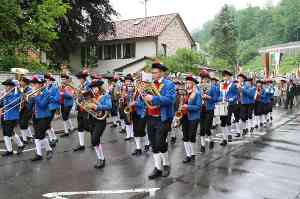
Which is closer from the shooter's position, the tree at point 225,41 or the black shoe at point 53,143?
the black shoe at point 53,143

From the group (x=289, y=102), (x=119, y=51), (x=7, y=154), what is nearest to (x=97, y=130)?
(x=7, y=154)

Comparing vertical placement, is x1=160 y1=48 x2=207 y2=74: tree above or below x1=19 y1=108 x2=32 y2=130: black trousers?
above

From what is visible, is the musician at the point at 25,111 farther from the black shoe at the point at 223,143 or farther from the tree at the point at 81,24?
the tree at the point at 81,24

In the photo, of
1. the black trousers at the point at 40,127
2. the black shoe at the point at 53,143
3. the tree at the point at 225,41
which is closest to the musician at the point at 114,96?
the black shoe at the point at 53,143

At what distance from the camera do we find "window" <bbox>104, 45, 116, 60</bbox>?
41.0 metres

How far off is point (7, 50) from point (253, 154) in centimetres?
1253

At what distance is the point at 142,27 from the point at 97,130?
32.1 m

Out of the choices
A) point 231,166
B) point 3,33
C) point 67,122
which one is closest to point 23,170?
point 231,166

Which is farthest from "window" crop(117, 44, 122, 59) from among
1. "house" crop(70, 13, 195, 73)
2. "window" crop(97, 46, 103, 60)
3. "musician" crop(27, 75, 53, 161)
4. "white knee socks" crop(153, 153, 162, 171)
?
"white knee socks" crop(153, 153, 162, 171)

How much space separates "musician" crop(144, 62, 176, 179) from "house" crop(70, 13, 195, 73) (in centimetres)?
2857

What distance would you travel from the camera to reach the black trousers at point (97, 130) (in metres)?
8.66

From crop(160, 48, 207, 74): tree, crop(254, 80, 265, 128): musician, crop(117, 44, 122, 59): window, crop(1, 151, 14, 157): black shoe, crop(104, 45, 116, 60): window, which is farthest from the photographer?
crop(104, 45, 116, 60): window

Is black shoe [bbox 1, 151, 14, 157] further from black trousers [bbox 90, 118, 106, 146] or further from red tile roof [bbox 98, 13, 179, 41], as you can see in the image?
red tile roof [bbox 98, 13, 179, 41]

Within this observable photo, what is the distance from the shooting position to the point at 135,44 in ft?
129
